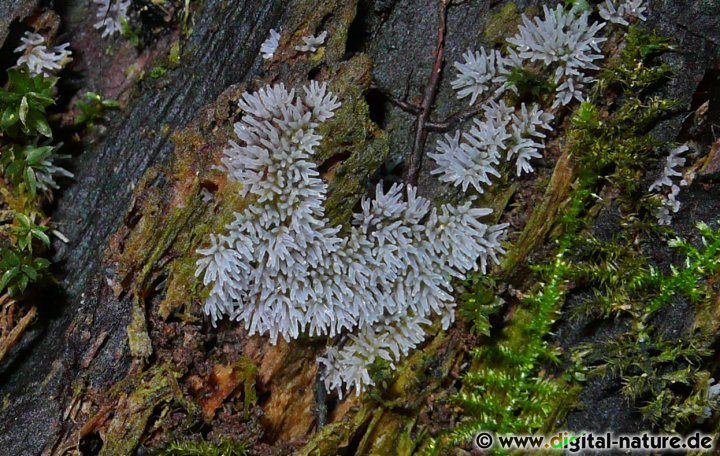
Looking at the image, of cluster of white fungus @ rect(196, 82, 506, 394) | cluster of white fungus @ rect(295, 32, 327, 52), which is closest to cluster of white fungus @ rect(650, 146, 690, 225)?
cluster of white fungus @ rect(196, 82, 506, 394)

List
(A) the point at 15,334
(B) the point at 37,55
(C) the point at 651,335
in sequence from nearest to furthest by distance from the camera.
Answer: (C) the point at 651,335 < (A) the point at 15,334 < (B) the point at 37,55

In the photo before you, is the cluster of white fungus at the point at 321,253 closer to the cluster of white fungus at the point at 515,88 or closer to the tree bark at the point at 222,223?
the tree bark at the point at 222,223

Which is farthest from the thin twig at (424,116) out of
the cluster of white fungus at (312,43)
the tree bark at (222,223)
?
the cluster of white fungus at (312,43)

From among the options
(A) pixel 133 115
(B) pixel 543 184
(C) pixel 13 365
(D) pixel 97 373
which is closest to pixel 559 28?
(B) pixel 543 184

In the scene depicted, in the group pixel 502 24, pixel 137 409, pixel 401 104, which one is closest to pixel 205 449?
pixel 137 409

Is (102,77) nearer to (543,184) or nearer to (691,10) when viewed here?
(543,184)

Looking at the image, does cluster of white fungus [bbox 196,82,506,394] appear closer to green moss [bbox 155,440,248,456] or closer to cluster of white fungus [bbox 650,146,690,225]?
green moss [bbox 155,440,248,456]

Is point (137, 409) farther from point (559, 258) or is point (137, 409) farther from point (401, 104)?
point (559, 258)
